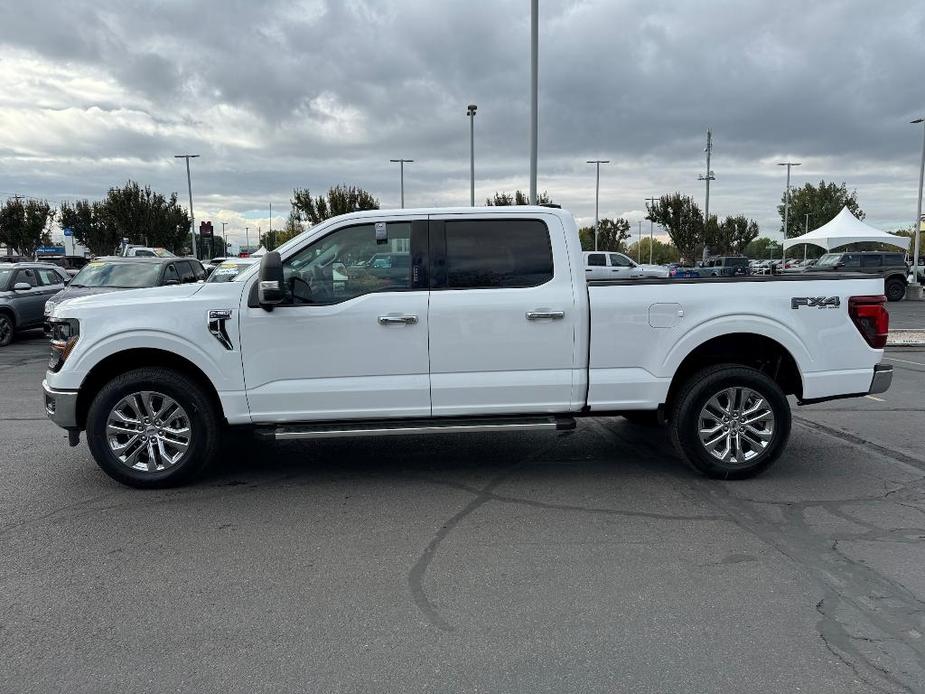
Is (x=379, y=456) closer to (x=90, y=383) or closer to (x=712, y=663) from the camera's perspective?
(x=90, y=383)

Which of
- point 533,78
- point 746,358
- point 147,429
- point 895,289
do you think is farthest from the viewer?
point 895,289

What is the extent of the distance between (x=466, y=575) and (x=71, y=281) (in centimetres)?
1374

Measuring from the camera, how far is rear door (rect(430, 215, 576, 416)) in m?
5.29

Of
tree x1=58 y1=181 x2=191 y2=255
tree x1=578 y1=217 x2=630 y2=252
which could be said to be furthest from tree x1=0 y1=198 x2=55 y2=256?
tree x1=578 y1=217 x2=630 y2=252

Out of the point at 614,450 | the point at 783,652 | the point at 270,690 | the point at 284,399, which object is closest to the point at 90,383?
the point at 284,399

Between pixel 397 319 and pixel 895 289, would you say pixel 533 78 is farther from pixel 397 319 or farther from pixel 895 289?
pixel 895 289

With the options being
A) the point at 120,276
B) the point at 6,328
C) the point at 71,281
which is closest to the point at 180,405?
the point at 120,276

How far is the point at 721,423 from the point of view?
558cm

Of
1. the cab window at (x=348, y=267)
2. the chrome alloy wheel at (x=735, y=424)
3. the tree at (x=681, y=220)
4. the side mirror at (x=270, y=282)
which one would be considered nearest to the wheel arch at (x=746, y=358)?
the chrome alloy wheel at (x=735, y=424)

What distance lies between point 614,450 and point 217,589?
381 centimetres

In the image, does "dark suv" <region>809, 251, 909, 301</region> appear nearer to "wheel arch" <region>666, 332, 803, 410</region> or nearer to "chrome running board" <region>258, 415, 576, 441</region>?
"wheel arch" <region>666, 332, 803, 410</region>

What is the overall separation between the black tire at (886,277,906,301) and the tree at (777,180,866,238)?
4732 centimetres

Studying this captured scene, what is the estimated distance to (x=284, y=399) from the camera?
5305 mm

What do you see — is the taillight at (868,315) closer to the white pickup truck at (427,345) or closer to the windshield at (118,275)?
the white pickup truck at (427,345)
